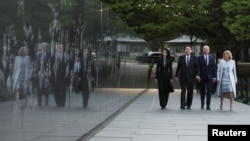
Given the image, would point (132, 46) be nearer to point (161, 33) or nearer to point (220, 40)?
point (161, 33)

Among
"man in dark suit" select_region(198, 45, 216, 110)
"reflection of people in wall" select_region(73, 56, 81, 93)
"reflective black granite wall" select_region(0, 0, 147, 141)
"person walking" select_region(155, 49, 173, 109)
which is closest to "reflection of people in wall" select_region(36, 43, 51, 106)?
"reflective black granite wall" select_region(0, 0, 147, 141)

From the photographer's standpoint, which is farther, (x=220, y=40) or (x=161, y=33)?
(x=220, y=40)

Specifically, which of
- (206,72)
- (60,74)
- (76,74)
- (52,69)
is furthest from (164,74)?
(52,69)

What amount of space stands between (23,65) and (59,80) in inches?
68.4

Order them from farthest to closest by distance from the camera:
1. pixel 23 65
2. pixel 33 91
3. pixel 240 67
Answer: pixel 240 67
pixel 33 91
pixel 23 65

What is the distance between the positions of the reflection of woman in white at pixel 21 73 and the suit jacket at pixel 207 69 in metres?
10.8

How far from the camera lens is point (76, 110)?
8.34 metres

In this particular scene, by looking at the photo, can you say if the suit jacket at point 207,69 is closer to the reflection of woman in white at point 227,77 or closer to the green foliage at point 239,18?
the reflection of woman in white at point 227,77

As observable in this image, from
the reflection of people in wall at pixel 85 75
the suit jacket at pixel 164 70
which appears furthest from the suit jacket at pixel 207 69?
the reflection of people in wall at pixel 85 75

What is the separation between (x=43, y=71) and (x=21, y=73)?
87cm

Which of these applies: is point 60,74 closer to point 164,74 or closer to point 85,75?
point 85,75

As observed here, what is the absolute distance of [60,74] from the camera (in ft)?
23.8

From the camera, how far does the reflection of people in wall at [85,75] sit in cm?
891

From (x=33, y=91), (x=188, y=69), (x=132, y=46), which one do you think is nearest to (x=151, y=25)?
(x=132, y=46)
